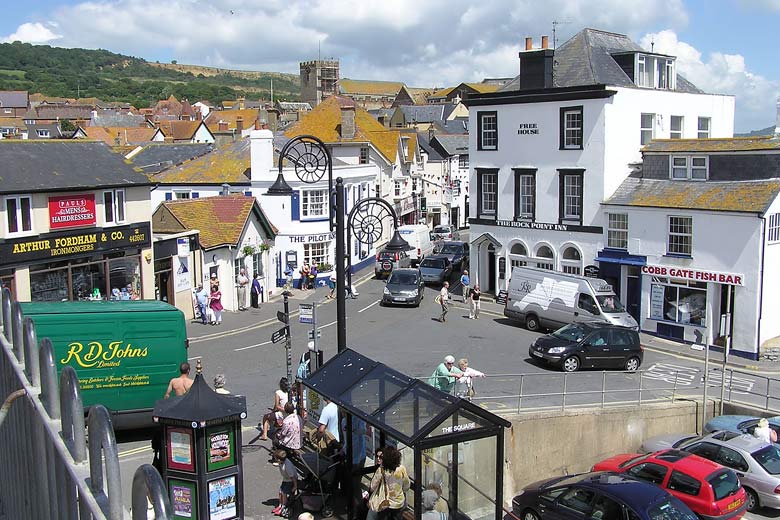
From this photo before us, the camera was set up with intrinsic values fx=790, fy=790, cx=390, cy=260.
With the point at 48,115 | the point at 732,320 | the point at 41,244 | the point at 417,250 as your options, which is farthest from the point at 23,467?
the point at 48,115

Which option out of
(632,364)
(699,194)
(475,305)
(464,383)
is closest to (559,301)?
(475,305)

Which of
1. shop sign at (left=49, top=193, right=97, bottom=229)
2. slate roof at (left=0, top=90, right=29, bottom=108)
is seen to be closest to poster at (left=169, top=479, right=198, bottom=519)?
shop sign at (left=49, top=193, right=97, bottom=229)

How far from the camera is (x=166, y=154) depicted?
171 feet

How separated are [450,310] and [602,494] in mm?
22931

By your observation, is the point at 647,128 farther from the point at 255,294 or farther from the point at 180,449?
the point at 180,449

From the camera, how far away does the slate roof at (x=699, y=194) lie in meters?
Result: 29.9

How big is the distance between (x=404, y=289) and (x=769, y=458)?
20313mm

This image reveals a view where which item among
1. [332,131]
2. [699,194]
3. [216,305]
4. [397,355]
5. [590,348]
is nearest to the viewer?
[590,348]

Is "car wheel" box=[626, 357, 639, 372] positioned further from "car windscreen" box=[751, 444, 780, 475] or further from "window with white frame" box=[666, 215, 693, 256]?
A: "car windscreen" box=[751, 444, 780, 475]

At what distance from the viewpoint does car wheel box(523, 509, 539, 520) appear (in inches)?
623

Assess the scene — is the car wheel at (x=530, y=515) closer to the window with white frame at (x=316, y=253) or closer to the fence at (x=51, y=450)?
the fence at (x=51, y=450)

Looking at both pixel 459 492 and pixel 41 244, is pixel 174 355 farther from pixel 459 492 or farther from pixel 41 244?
pixel 41 244

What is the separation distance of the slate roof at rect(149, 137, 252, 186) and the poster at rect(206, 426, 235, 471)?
33.5m

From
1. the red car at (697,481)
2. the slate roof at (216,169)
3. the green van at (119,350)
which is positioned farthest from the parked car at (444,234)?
the green van at (119,350)
